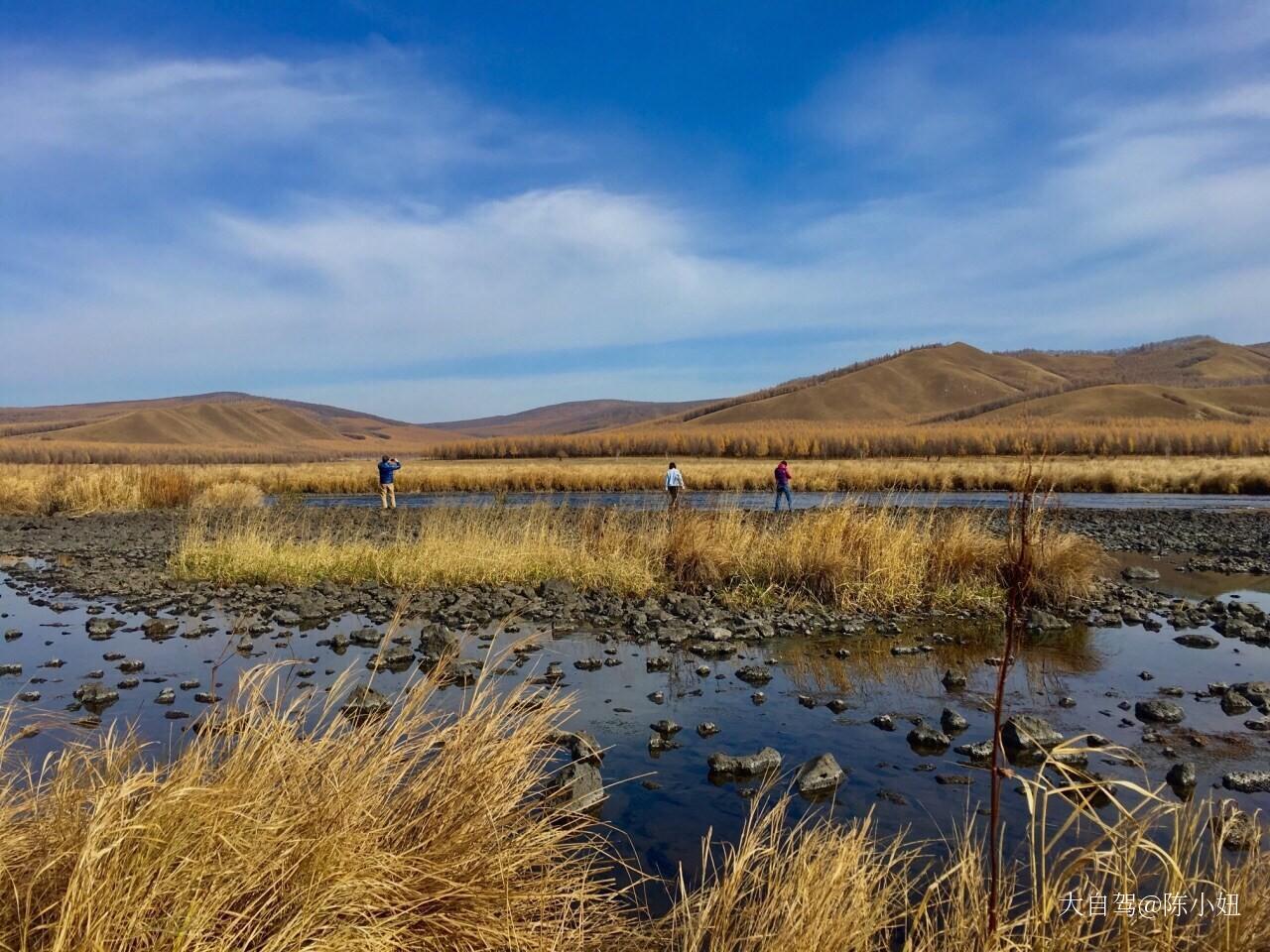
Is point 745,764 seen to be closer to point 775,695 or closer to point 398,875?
point 775,695

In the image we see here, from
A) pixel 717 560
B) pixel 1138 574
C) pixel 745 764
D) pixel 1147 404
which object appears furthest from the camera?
pixel 1147 404

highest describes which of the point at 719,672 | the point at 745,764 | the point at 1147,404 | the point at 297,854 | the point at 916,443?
the point at 1147,404

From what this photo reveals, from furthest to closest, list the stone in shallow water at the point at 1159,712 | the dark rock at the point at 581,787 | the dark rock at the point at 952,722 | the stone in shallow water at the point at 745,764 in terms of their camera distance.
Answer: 1. the stone in shallow water at the point at 1159,712
2. the dark rock at the point at 952,722
3. the stone in shallow water at the point at 745,764
4. the dark rock at the point at 581,787

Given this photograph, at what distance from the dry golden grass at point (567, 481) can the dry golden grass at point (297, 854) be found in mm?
26895

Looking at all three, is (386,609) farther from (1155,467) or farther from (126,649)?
(1155,467)

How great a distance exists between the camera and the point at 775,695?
7246 mm

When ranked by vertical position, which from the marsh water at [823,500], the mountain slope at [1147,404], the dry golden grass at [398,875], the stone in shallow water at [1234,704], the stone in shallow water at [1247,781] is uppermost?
the mountain slope at [1147,404]

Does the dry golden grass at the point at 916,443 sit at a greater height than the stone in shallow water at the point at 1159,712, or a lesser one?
greater

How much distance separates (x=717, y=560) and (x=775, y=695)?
5045 millimetres

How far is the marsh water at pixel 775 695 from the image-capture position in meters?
5.05

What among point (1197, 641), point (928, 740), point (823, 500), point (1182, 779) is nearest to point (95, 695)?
point (928, 740)

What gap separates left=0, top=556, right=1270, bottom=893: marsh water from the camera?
5.05 meters

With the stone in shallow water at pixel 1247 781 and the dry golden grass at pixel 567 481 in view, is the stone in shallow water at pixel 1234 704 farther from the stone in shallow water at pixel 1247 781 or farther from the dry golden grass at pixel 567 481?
the dry golden grass at pixel 567 481

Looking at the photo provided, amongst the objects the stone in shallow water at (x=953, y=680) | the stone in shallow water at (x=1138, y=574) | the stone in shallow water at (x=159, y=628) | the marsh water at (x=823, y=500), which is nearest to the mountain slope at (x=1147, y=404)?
the marsh water at (x=823, y=500)
